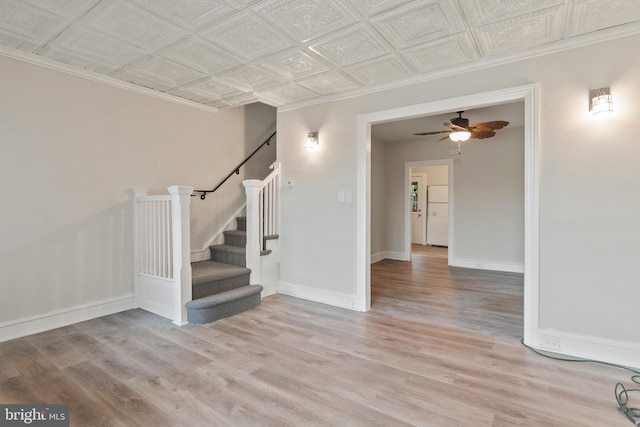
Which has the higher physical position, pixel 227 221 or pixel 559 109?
pixel 559 109

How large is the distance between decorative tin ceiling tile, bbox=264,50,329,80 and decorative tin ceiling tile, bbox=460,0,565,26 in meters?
1.31

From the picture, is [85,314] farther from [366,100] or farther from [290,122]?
[366,100]

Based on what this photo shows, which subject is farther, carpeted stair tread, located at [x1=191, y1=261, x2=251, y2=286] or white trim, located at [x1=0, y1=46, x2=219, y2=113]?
carpeted stair tread, located at [x1=191, y1=261, x2=251, y2=286]

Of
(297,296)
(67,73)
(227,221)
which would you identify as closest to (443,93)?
(297,296)

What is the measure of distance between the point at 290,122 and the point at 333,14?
6.89 ft

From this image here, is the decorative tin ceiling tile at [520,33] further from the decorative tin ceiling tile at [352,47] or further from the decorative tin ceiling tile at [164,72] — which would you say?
the decorative tin ceiling tile at [164,72]

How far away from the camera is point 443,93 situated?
3.12 meters

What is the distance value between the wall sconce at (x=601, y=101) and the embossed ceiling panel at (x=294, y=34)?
0.42m

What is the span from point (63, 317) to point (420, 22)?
415cm

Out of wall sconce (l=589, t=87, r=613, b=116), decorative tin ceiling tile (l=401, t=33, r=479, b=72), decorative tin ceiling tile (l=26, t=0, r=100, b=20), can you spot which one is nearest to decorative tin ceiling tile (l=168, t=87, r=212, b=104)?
decorative tin ceiling tile (l=26, t=0, r=100, b=20)

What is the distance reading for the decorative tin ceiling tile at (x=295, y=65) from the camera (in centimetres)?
283

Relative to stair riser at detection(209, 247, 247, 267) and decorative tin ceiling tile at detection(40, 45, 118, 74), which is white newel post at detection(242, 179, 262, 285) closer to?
stair riser at detection(209, 247, 247, 267)

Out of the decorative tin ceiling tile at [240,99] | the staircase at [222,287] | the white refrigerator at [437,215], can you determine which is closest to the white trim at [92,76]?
the decorative tin ceiling tile at [240,99]

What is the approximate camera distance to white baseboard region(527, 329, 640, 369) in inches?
92.7
